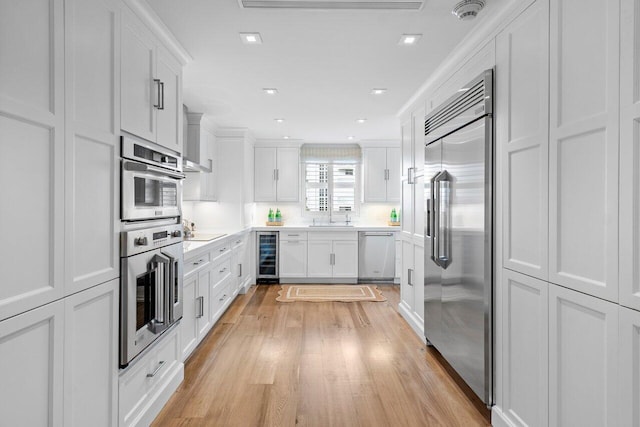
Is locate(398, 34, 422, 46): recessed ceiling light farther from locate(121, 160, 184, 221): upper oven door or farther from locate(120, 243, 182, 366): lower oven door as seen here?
locate(120, 243, 182, 366): lower oven door

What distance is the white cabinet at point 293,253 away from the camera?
18.8ft

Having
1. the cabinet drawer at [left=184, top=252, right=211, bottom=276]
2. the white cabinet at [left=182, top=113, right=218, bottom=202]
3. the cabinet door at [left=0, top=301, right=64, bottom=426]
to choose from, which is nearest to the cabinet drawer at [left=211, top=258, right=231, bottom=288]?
the cabinet drawer at [left=184, top=252, right=211, bottom=276]

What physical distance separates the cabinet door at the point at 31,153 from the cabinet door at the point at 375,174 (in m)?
5.15

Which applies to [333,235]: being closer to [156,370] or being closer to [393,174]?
[393,174]

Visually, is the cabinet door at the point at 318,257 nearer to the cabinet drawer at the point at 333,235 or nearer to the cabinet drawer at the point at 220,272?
the cabinet drawer at the point at 333,235

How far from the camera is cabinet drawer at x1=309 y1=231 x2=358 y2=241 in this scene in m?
5.74

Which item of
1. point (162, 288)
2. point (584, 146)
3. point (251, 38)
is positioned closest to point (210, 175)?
point (251, 38)

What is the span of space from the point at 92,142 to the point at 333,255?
14.7ft

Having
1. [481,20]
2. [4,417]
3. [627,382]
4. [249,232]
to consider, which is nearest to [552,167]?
[627,382]

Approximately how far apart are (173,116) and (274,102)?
60.9 inches

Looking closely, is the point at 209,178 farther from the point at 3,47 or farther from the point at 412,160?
the point at 3,47

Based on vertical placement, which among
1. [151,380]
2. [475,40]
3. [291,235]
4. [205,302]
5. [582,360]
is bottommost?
[151,380]

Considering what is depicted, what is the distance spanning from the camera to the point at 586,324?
141 centimetres

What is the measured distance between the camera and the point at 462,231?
2.43 meters
